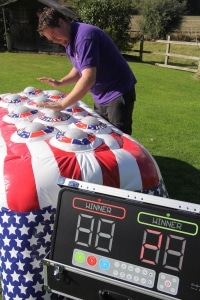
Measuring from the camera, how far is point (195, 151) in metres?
5.32

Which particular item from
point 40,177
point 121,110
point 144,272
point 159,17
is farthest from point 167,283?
point 159,17

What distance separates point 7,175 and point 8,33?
1781 cm

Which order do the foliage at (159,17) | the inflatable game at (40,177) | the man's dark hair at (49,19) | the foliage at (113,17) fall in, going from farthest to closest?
1. the foliage at (159,17)
2. the foliage at (113,17)
3. the man's dark hair at (49,19)
4. the inflatable game at (40,177)

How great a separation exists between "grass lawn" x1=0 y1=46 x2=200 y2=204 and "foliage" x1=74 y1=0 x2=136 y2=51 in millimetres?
2794

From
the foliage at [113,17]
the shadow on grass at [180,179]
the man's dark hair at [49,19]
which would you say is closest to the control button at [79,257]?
the man's dark hair at [49,19]

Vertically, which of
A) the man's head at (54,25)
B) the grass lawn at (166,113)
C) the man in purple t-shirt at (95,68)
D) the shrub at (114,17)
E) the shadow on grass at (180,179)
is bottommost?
the grass lawn at (166,113)

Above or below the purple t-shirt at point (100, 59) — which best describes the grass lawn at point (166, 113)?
below

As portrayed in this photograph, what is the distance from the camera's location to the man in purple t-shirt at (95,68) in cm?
289

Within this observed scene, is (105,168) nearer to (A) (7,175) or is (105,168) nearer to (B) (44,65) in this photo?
(A) (7,175)

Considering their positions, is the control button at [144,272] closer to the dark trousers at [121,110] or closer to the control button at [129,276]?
the control button at [129,276]

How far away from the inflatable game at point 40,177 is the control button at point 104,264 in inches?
17.5

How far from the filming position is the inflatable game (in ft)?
6.95

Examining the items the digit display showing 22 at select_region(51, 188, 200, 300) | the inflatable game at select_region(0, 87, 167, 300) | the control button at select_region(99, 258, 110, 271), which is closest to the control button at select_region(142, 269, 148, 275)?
the digit display showing 22 at select_region(51, 188, 200, 300)

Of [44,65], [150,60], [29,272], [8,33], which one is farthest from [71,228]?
[8,33]
